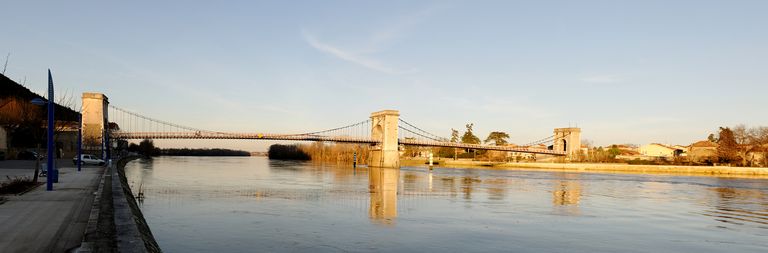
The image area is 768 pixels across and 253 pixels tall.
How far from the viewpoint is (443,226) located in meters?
14.1

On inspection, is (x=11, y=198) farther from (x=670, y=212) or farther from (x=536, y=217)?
(x=670, y=212)

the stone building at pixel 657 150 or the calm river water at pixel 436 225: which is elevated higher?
the stone building at pixel 657 150

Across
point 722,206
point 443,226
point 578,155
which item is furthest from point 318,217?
point 578,155

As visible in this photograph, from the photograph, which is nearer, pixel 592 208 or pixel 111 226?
pixel 111 226

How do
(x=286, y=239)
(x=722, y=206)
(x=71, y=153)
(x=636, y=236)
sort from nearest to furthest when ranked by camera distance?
1. (x=286, y=239)
2. (x=636, y=236)
3. (x=722, y=206)
4. (x=71, y=153)

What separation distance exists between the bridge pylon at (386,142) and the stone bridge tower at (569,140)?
39.7m

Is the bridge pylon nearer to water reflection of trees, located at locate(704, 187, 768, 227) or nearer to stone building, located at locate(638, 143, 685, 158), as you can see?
water reflection of trees, located at locate(704, 187, 768, 227)

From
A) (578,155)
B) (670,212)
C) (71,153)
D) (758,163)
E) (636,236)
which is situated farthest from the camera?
(578,155)

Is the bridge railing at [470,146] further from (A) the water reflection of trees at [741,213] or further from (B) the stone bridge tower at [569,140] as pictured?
(A) the water reflection of trees at [741,213]

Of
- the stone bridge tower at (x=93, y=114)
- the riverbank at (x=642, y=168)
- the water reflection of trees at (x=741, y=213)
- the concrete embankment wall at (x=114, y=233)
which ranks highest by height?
the stone bridge tower at (x=93, y=114)

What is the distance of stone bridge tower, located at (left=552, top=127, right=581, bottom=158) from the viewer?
363 ft

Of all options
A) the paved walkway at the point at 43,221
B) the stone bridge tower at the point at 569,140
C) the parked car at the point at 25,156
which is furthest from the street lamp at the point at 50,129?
the stone bridge tower at the point at 569,140

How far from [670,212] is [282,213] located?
13.4 meters

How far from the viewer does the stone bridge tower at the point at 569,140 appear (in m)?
111
